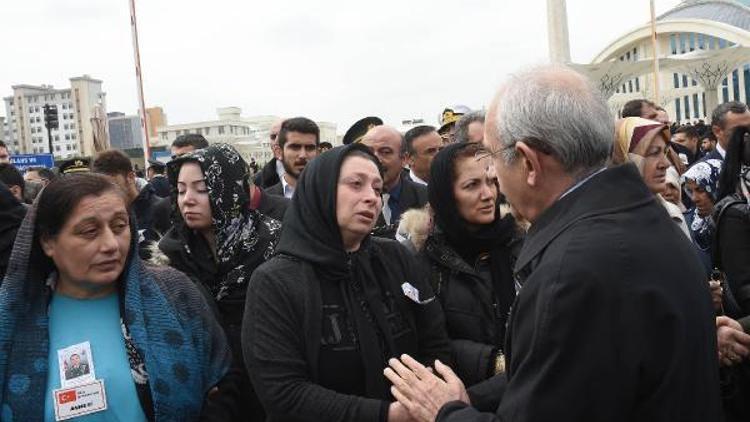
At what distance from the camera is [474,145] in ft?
10.8

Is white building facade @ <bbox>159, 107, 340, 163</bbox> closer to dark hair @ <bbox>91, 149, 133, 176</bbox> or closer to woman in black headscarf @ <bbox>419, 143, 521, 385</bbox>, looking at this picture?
dark hair @ <bbox>91, 149, 133, 176</bbox>

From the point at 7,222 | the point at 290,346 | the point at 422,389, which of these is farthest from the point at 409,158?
the point at 422,389

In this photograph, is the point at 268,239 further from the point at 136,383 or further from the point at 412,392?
the point at 412,392

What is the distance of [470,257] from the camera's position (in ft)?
10.3

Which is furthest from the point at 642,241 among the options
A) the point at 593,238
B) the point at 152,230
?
the point at 152,230

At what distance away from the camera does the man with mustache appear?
5.68 meters

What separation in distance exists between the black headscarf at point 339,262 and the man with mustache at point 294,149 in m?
2.97

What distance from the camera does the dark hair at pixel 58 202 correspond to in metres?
2.44

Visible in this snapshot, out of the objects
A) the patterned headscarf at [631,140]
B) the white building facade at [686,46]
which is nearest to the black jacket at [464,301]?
the patterned headscarf at [631,140]

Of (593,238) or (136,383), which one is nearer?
(593,238)

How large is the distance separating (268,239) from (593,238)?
7.10ft

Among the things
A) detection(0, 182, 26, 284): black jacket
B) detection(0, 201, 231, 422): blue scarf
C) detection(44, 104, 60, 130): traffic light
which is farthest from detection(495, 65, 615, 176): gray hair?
detection(44, 104, 60, 130): traffic light

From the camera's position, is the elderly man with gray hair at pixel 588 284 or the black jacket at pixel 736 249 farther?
the black jacket at pixel 736 249

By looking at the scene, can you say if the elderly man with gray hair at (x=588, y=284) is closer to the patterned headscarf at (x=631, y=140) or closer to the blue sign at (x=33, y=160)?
the patterned headscarf at (x=631, y=140)
